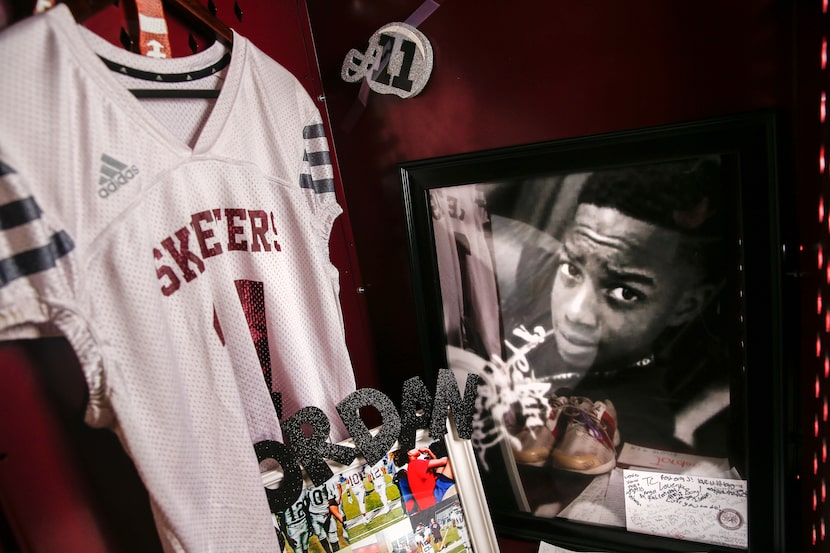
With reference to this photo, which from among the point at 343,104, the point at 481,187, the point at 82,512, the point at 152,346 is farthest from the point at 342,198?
the point at 82,512

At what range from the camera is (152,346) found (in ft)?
2.56

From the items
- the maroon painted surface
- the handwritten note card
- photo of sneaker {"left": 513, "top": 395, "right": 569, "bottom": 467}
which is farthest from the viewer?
photo of sneaker {"left": 513, "top": 395, "right": 569, "bottom": 467}

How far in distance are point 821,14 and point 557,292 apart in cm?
63

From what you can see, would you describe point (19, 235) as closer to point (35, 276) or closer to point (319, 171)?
point (35, 276)

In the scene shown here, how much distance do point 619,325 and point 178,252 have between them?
84 centimetres

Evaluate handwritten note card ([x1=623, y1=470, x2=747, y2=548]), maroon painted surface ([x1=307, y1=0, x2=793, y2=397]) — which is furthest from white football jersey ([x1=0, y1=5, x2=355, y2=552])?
handwritten note card ([x1=623, y1=470, x2=747, y2=548])

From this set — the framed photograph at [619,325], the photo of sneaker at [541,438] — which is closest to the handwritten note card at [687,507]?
the framed photograph at [619,325]

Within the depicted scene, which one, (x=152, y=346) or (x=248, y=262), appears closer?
(x=152, y=346)

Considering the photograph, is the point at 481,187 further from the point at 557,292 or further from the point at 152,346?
the point at 152,346

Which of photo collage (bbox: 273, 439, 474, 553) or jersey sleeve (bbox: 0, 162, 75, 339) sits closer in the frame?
jersey sleeve (bbox: 0, 162, 75, 339)

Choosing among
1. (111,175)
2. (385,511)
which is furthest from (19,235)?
(385,511)

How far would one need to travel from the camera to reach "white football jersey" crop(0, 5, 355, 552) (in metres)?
0.70

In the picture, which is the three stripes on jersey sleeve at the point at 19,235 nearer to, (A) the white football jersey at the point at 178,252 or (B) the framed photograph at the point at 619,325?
(A) the white football jersey at the point at 178,252

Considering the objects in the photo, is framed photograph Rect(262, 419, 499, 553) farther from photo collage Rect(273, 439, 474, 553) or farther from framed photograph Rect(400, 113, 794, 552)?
framed photograph Rect(400, 113, 794, 552)
